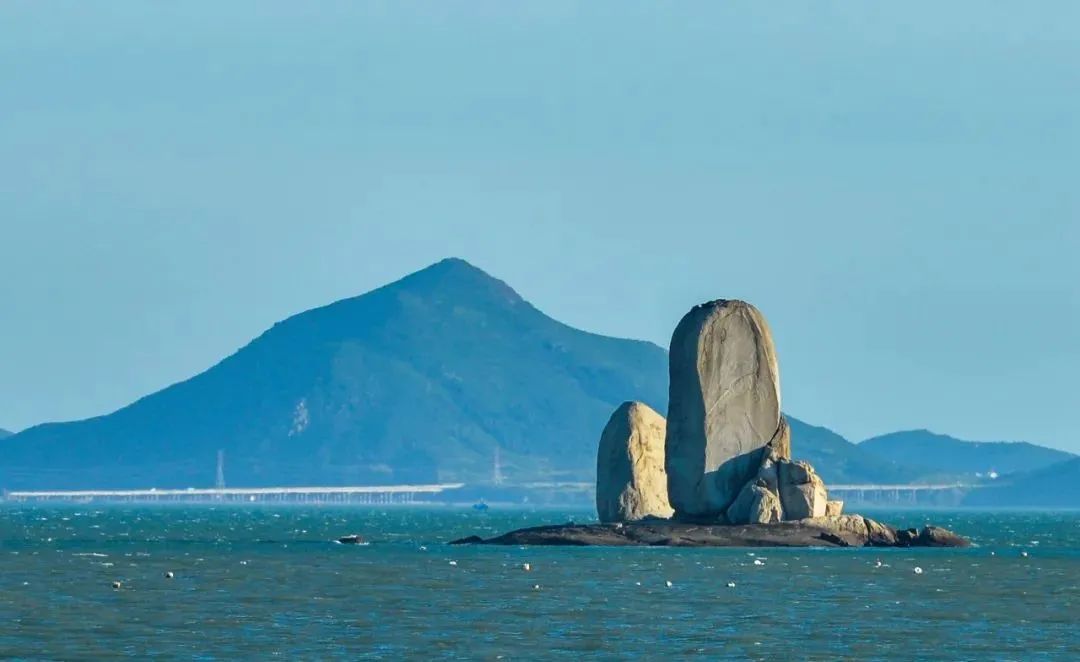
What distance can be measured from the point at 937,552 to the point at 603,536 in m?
14.9

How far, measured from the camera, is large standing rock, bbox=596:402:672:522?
121062 millimetres

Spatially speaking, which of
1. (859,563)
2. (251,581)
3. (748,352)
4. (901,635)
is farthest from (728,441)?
(901,635)

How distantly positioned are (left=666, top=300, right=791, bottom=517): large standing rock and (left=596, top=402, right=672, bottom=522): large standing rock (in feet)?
13.1

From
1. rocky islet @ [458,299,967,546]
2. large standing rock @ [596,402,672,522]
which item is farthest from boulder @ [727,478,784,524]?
large standing rock @ [596,402,672,522]

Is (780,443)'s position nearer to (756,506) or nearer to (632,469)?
(756,506)

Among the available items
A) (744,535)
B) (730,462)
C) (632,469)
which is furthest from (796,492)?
(632,469)

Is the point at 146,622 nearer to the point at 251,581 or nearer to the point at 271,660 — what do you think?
the point at 271,660

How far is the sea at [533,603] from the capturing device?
198ft

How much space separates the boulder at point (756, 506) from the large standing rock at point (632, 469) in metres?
7.24

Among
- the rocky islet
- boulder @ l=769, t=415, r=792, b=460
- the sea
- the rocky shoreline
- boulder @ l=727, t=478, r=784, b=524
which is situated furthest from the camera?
boulder @ l=769, t=415, r=792, b=460

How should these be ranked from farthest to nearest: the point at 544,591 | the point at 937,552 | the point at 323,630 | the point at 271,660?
the point at 937,552 → the point at 544,591 → the point at 323,630 → the point at 271,660

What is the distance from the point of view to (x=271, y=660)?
5675 cm

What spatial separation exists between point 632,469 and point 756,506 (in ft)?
30.9

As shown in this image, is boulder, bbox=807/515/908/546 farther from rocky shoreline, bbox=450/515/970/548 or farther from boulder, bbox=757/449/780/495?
boulder, bbox=757/449/780/495
